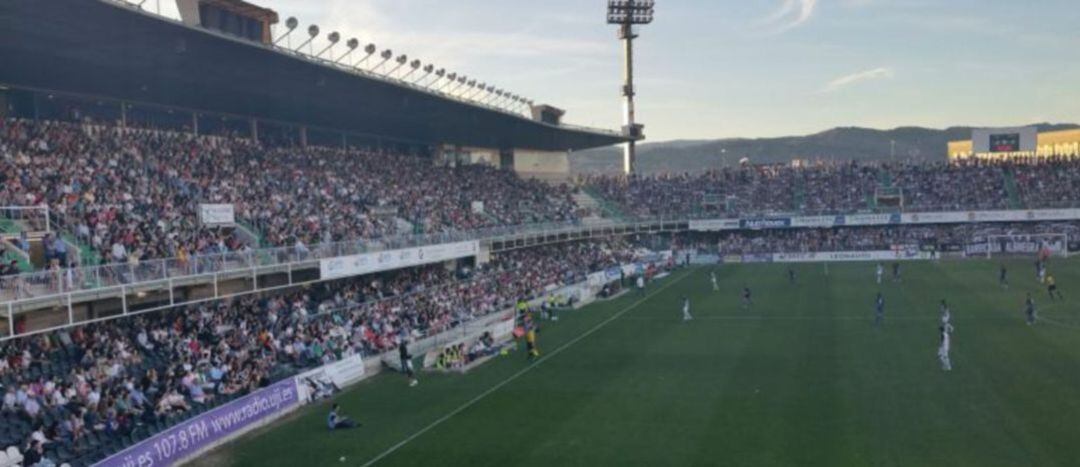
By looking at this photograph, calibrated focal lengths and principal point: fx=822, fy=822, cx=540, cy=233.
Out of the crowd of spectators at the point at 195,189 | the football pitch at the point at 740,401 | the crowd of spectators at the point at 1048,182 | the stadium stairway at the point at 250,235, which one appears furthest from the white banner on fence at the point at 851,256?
the stadium stairway at the point at 250,235

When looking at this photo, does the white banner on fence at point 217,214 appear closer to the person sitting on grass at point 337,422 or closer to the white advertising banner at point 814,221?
the person sitting on grass at point 337,422

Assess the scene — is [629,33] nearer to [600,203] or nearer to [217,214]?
[600,203]

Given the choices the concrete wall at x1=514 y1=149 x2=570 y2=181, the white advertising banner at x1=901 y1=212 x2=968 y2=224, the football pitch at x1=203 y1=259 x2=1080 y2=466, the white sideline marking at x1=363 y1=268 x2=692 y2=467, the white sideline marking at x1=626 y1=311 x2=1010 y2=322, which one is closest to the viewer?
the football pitch at x1=203 y1=259 x2=1080 y2=466

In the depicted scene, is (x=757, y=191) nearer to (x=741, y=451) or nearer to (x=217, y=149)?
(x=217, y=149)

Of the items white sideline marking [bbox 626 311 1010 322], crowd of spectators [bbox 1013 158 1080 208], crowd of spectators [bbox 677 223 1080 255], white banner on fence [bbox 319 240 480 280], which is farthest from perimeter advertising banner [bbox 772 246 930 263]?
white banner on fence [bbox 319 240 480 280]

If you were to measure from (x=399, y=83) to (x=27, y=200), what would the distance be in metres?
21.8

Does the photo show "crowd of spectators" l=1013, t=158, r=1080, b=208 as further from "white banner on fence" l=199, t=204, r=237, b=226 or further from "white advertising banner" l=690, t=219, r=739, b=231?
"white banner on fence" l=199, t=204, r=237, b=226

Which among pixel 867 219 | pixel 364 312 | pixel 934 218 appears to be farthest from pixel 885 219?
pixel 364 312

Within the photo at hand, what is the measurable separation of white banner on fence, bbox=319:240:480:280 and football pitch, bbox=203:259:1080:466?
473 centimetres

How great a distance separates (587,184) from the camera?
80062mm

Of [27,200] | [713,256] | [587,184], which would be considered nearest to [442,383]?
[27,200]

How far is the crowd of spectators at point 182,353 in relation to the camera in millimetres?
18516

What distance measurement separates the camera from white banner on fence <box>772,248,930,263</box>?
6494cm

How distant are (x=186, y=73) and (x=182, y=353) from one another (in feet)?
50.0
